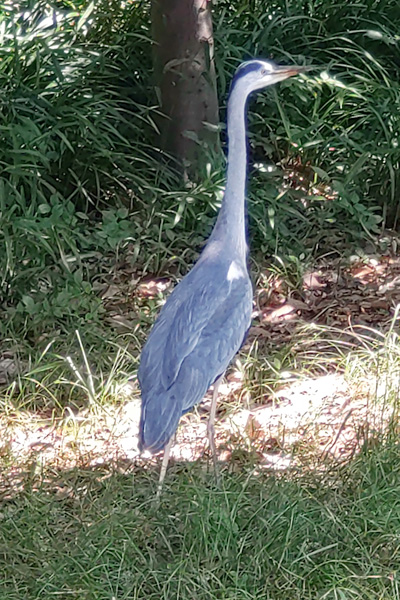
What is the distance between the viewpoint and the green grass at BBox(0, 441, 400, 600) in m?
3.22

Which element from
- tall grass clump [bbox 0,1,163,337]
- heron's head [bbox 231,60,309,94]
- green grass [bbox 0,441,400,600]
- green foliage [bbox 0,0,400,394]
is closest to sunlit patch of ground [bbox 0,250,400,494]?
green grass [bbox 0,441,400,600]

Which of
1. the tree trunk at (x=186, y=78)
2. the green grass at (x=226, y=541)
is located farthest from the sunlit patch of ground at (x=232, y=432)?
the tree trunk at (x=186, y=78)

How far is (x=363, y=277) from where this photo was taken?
575cm

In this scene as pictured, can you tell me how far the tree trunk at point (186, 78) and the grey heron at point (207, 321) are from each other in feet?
5.80

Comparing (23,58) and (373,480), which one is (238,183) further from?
(23,58)

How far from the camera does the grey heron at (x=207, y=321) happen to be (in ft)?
12.4

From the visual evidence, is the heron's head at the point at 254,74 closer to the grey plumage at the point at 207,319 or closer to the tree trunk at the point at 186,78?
the grey plumage at the point at 207,319

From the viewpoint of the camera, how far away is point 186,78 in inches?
231

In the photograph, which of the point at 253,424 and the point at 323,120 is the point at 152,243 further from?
the point at 253,424

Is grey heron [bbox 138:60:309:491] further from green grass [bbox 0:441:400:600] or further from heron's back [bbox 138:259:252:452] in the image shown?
green grass [bbox 0:441:400:600]

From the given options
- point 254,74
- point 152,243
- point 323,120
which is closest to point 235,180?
point 254,74

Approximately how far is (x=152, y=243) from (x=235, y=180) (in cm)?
173

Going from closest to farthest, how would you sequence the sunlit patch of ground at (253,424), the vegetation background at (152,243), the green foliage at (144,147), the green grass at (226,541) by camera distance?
the green grass at (226,541), the vegetation background at (152,243), the sunlit patch of ground at (253,424), the green foliage at (144,147)

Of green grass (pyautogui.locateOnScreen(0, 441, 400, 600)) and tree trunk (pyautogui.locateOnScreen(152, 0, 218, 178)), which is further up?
tree trunk (pyautogui.locateOnScreen(152, 0, 218, 178))
